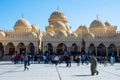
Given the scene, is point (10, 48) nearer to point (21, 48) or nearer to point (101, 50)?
point (21, 48)

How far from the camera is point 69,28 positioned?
194 ft

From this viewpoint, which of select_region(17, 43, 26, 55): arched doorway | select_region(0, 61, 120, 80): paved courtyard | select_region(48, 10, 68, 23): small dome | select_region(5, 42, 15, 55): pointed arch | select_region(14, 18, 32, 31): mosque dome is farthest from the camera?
select_region(48, 10, 68, 23): small dome

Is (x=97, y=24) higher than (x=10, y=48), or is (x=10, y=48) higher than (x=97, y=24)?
(x=97, y=24)

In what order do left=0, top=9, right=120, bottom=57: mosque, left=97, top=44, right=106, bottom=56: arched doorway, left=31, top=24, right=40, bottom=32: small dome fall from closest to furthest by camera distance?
left=0, top=9, right=120, bottom=57: mosque < left=97, top=44, right=106, bottom=56: arched doorway < left=31, top=24, right=40, bottom=32: small dome

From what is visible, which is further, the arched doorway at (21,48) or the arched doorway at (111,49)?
the arched doorway at (111,49)

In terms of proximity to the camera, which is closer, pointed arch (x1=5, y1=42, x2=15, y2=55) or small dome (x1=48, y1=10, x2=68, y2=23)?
pointed arch (x1=5, y1=42, x2=15, y2=55)

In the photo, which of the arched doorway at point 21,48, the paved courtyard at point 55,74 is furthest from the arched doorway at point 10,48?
the paved courtyard at point 55,74

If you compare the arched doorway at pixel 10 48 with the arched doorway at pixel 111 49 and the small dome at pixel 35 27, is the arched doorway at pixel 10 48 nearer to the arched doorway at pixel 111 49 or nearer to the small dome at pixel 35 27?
the small dome at pixel 35 27

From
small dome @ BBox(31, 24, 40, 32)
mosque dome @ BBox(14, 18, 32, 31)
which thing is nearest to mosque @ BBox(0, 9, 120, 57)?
mosque dome @ BBox(14, 18, 32, 31)

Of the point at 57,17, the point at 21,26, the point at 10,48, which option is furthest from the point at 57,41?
the point at 57,17

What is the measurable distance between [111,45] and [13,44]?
17.1 m

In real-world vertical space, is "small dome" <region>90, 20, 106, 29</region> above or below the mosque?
above

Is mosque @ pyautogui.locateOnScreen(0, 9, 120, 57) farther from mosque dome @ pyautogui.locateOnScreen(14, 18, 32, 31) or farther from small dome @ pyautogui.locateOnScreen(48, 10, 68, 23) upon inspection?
small dome @ pyautogui.locateOnScreen(48, 10, 68, 23)

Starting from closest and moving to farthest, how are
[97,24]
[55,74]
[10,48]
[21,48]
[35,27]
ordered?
[55,74] → [21,48] → [10,48] → [97,24] → [35,27]
